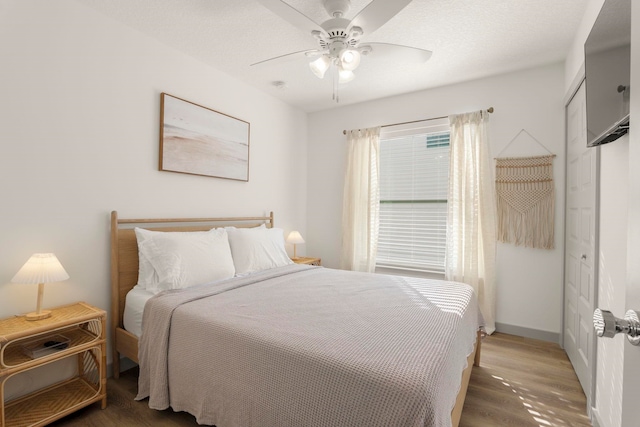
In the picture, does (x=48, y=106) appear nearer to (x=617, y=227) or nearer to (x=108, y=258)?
(x=108, y=258)

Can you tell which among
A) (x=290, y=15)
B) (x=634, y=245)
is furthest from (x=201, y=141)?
(x=634, y=245)

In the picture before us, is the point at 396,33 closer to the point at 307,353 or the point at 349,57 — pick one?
the point at 349,57

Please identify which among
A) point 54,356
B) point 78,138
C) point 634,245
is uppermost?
point 78,138

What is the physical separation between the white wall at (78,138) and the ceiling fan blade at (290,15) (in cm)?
140

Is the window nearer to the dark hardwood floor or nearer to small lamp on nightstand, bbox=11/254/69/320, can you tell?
the dark hardwood floor

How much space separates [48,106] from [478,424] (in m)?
3.30

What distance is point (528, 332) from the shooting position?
2.99 m

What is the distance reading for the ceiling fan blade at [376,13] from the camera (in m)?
1.57

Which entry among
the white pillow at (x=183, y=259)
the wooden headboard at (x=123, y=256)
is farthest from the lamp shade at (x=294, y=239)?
the wooden headboard at (x=123, y=256)

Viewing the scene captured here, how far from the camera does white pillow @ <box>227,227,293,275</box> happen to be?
8.77ft

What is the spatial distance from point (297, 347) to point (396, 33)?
2373mm

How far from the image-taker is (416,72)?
308cm

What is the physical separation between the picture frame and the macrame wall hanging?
108 inches

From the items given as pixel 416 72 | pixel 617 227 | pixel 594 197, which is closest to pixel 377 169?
pixel 416 72
